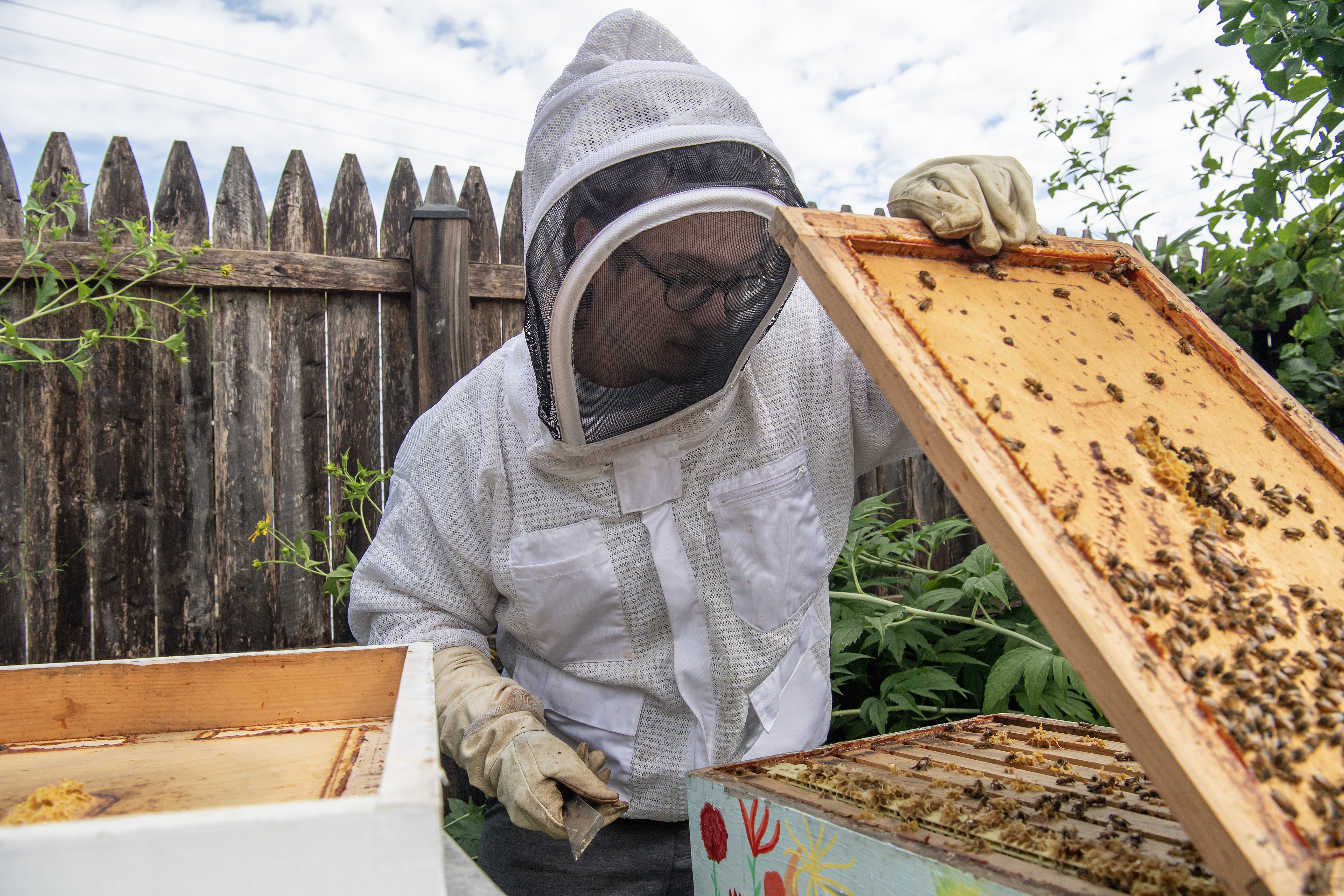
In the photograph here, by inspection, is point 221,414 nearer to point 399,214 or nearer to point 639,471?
point 399,214

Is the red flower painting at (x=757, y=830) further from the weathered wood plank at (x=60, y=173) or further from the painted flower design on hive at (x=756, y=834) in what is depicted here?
the weathered wood plank at (x=60, y=173)

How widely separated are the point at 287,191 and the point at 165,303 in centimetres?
74

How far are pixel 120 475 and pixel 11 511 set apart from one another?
37 cm

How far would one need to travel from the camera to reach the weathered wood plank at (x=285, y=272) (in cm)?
313

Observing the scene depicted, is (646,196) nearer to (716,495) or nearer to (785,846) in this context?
(716,495)

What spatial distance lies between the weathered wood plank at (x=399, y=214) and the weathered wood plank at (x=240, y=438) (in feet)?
1.72

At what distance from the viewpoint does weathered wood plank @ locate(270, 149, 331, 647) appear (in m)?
3.36

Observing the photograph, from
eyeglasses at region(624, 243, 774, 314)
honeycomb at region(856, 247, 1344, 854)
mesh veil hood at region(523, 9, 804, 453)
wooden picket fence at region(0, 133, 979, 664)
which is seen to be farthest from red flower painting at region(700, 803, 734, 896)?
wooden picket fence at region(0, 133, 979, 664)

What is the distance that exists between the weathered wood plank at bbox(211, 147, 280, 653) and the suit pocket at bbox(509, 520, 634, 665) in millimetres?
1906

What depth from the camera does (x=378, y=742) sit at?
102cm

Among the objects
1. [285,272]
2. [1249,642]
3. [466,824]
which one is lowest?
[466,824]

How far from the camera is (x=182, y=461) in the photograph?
3.24 meters

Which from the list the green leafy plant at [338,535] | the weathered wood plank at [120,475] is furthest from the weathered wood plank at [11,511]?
the green leafy plant at [338,535]

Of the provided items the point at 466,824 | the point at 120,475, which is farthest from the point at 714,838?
the point at 120,475
